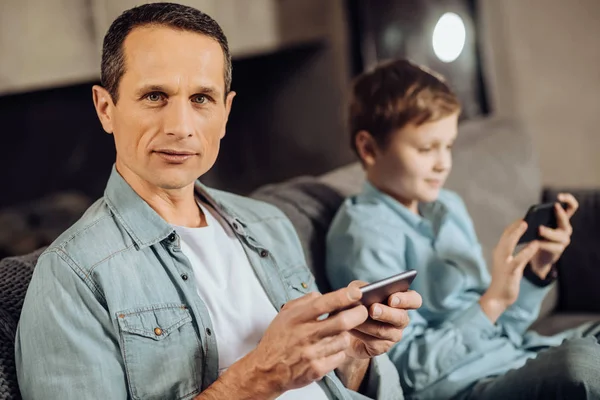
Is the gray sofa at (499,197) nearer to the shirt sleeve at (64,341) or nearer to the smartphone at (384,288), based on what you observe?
the smartphone at (384,288)

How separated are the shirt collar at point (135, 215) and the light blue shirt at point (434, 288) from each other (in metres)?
0.45

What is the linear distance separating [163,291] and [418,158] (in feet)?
2.01

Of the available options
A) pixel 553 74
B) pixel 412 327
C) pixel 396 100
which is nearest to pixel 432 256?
pixel 412 327

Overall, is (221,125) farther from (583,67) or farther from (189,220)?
(583,67)

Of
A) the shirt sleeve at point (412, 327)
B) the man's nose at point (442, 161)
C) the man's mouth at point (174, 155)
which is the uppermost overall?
the man's mouth at point (174, 155)

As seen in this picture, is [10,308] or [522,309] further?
[522,309]

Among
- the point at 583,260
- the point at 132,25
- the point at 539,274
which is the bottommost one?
the point at 583,260

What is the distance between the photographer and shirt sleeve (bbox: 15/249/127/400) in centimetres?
91

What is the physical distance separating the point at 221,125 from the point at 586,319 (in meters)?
1.19

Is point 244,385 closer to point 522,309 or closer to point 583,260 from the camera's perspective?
point 522,309

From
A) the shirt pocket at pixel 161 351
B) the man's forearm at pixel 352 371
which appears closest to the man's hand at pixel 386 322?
the man's forearm at pixel 352 371

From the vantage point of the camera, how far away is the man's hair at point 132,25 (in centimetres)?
96

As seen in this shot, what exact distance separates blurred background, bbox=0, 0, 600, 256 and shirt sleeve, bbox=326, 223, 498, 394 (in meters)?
0.99

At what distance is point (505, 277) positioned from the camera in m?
1.41
